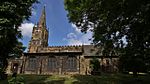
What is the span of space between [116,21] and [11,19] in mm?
10791

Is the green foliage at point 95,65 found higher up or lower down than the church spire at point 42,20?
lower down

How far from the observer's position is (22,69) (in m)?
54.7

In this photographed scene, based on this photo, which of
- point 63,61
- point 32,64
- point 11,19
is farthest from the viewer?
point 32,64

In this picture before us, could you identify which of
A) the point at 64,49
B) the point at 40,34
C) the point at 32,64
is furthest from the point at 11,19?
the point at 40,34

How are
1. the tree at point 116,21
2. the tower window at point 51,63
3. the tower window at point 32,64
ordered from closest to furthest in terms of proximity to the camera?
the tree at point 116,21
the tower window at point 51,63
the tower window at point 32,64

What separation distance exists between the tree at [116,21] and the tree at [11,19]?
5.71 metres

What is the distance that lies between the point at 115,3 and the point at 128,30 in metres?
4.67

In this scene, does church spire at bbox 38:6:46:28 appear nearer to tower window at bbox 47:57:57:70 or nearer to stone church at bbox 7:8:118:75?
stone church at bbox 7:8:118:75

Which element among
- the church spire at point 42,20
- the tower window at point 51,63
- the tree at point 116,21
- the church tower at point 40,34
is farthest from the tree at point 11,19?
the church spire at point 42,20

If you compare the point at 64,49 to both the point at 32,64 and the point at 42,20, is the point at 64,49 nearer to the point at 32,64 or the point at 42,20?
the point at 32,64

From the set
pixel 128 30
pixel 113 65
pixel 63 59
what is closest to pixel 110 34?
pixel 128 30

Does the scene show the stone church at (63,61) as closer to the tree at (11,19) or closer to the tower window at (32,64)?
the tower window at (32,64)

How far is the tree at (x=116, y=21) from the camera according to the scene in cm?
1898

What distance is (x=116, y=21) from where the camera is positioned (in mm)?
21578
